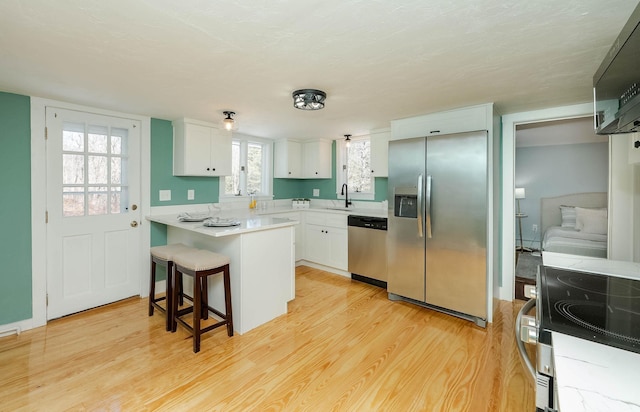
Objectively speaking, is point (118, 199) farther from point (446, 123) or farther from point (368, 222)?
point (446, 123)

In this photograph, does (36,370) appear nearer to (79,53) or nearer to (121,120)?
(79,53)

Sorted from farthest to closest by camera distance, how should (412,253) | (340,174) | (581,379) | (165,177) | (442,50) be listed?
1. (340,174)
2. (165,177)
3. (412,253)
4. (442,50)
5. (581,379)

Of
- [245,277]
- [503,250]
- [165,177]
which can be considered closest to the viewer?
[245,277]

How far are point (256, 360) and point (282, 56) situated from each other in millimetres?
2080

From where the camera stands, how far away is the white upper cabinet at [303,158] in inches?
183

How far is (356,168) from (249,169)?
5.56 feet

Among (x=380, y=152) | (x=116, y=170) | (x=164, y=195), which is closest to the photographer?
(x=116, y=170)

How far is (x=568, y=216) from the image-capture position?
506 cm

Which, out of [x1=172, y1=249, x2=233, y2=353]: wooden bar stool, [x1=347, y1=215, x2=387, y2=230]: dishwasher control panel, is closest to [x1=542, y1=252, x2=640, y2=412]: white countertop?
[x1=172, y1=249, x2=233, y2=353]: wooden bar stool

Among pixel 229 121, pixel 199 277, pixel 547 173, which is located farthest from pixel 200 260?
pixel 547 173

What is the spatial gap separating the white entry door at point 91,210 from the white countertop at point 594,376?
3683 mm

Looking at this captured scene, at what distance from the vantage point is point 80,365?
79.8 inches

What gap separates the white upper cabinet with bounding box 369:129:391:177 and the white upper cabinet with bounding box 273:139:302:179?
139cm

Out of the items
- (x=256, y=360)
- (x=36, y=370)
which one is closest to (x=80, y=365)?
(x=36, y=370)
